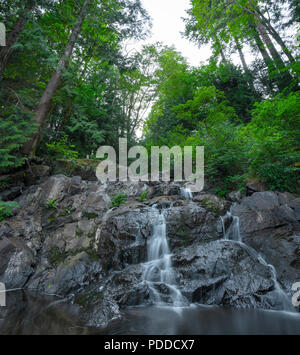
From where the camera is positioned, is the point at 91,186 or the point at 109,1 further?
the point at 109,1

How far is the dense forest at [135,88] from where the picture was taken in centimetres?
712

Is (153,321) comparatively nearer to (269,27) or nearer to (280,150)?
(280,150)

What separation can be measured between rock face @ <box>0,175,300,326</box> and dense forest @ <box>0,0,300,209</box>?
1.80 meters

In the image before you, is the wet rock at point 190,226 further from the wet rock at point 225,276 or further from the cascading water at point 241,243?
the wet rock at point 225,276

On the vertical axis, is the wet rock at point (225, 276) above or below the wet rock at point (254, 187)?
below

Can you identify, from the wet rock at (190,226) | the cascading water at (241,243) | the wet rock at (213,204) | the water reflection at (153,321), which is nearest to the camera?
the water reflection at (153,321)

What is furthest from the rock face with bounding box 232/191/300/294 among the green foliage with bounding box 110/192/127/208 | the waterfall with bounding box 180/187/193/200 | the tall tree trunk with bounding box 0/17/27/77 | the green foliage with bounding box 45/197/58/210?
the tall tree trunk with bounding box 0/17/27/77

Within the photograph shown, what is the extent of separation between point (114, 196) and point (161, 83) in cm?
1524

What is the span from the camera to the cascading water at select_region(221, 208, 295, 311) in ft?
13.5

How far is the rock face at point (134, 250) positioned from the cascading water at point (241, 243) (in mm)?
111

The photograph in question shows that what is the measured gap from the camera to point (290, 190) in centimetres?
662

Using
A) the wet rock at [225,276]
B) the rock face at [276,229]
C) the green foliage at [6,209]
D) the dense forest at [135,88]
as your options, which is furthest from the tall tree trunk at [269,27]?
the green foliage at [6,209]

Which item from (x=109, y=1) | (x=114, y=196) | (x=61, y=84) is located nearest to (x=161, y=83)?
(x=109, y=1)

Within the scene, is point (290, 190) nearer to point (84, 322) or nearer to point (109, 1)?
point (84, 322)
